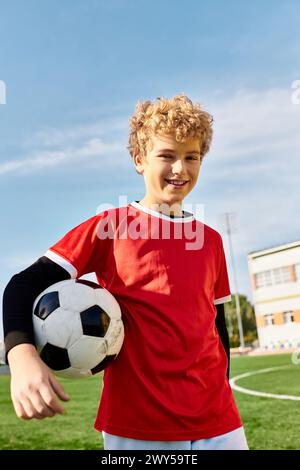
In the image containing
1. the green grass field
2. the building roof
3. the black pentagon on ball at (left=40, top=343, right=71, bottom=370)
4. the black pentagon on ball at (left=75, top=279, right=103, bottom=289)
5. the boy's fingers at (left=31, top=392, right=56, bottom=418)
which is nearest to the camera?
the boy's fingers at (left=31, top=392, right=56, bottom=418)

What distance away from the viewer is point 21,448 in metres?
6.19

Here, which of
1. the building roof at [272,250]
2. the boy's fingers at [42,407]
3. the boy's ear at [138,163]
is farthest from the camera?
the building roof at [272,250]

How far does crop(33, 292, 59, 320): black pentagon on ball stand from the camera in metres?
2.22

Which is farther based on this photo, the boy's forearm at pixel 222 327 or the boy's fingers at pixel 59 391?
the boy's forearm at pixel 222 327

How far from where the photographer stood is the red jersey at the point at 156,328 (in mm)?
2354

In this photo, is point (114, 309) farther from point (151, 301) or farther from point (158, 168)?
point (158, 168)

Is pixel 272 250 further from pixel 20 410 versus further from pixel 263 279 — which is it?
pixel 20 410

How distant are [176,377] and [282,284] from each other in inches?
1736

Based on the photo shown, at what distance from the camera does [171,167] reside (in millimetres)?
2605

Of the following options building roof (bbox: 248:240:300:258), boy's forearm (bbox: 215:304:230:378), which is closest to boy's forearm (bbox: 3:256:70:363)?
boy's forearm (bbox: 215:304:230:378)

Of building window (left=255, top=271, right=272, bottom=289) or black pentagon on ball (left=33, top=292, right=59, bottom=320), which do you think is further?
building window (left=255, top=271, right=272, bottom=289)

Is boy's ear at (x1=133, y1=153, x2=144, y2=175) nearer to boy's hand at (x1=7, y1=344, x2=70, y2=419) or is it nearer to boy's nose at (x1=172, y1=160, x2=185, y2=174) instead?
boy's nose at (x1=172, y1=160, x2=185, y2=174)

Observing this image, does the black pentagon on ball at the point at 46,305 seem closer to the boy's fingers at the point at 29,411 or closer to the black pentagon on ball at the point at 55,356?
the black pentagon on ball at the point at 55,356

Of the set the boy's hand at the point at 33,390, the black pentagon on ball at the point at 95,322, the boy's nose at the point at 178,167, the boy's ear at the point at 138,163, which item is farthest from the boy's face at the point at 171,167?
the boy's hand at the point at 33,390
